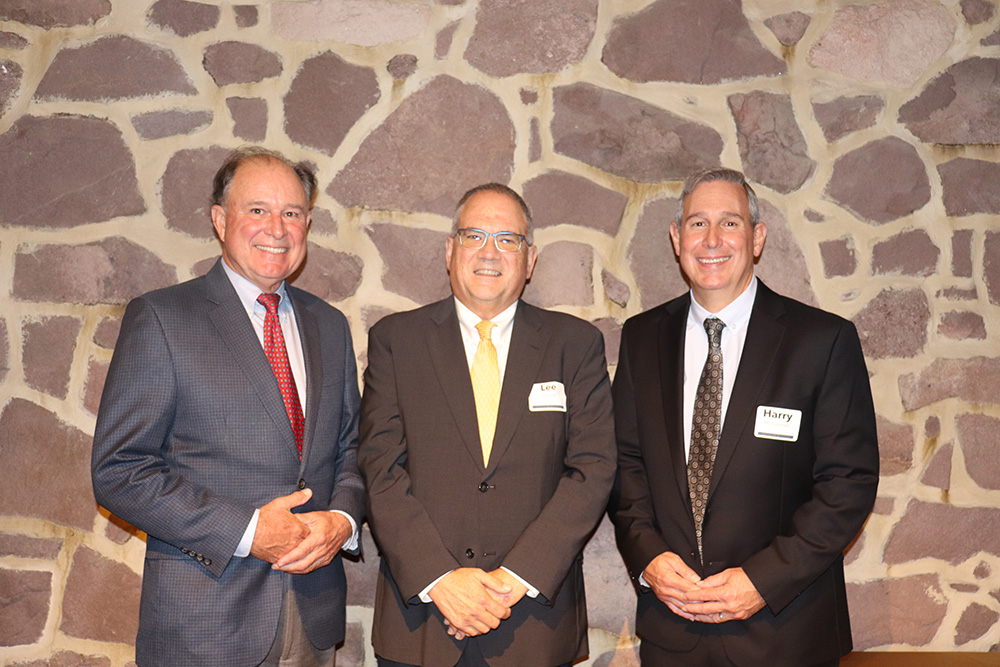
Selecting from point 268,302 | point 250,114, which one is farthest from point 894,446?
point 250,114

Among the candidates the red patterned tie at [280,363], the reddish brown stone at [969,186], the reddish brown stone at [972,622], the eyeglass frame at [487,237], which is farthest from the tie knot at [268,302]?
the reddish brown stone at [972,622]

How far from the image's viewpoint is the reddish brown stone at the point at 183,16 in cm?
291

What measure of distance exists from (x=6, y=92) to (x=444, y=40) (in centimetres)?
170

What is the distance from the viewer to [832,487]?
218 cm

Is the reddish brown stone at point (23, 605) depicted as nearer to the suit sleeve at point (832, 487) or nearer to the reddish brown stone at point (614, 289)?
the reddish brown stone at point (614, 289)

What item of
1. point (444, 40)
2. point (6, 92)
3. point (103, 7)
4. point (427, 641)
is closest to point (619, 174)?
point (444, 40)

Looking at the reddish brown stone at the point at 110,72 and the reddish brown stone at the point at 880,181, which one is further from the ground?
the reddish brown stone at the point at 110,72

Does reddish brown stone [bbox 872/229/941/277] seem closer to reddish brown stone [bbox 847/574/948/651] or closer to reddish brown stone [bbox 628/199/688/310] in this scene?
reddish brown stone [bbox 628/199/688/310]

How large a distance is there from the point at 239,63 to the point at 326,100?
0.36m

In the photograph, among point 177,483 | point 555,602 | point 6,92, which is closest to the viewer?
point 177,483

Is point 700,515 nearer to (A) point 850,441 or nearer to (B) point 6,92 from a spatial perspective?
(A) point 850,441

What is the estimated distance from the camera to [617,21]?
297 cm

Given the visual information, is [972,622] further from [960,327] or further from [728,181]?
[728,181]

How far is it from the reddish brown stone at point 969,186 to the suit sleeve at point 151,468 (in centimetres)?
286
